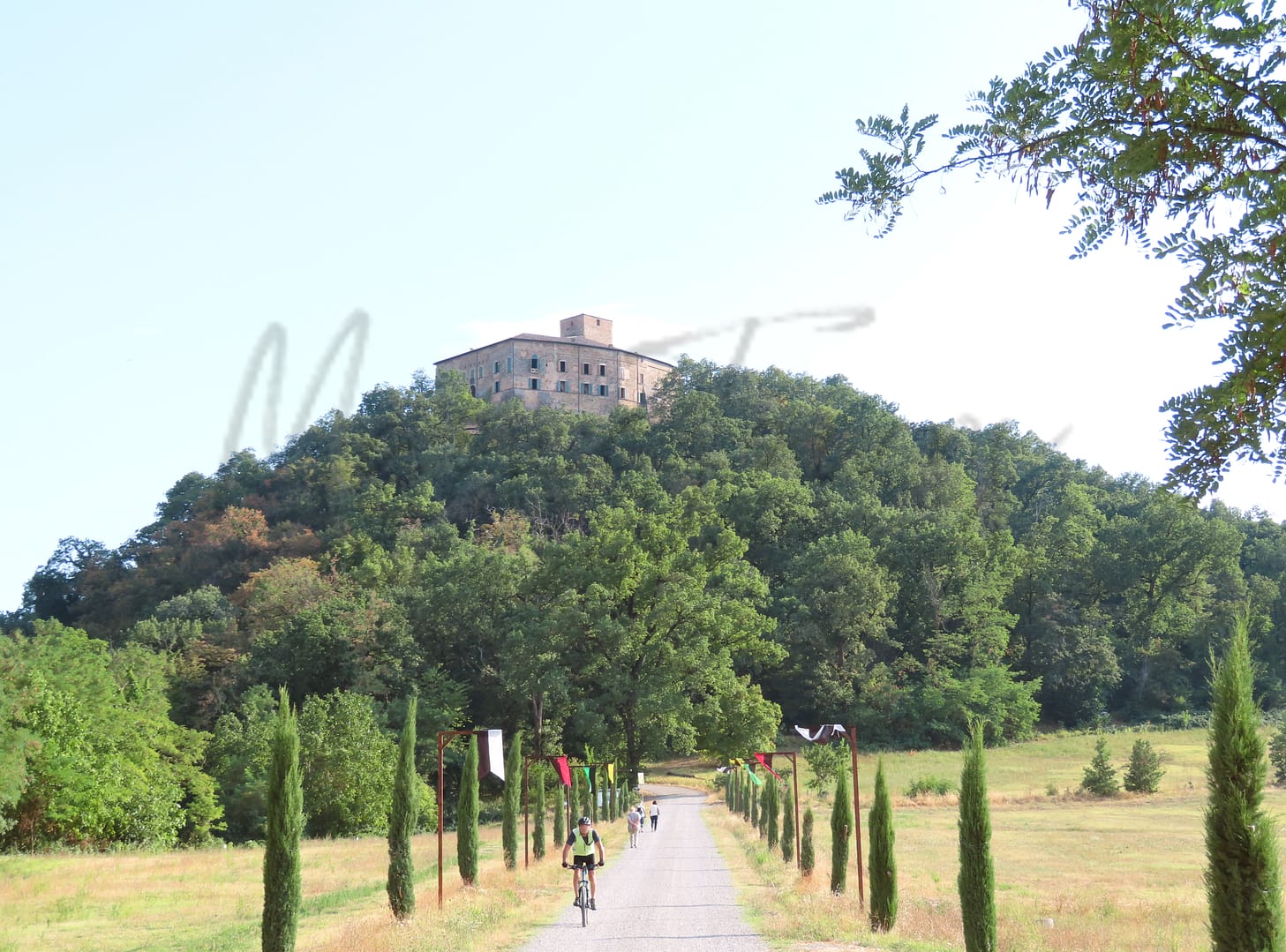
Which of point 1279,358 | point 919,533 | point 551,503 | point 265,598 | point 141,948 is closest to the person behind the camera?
point 1279,358

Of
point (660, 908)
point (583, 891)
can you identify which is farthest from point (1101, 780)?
point (583, 891)

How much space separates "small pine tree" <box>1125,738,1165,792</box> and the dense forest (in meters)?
8.30

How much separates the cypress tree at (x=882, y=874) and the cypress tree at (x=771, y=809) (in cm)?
1333

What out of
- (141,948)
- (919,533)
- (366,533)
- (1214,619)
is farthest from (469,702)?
(1214,619)

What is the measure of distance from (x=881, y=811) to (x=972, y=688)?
5704 cm

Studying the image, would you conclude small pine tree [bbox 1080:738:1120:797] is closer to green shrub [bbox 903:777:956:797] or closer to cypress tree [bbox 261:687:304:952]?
green shrub [bbox 903:777:956:797]

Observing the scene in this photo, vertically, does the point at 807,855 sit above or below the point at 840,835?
below

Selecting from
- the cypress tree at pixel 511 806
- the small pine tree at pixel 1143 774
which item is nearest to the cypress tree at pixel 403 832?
the cypress tree at pixel 511 806

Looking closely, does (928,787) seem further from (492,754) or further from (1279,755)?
(492,754)

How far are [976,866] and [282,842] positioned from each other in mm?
8560

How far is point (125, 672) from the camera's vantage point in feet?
159

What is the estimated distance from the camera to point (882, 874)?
1551 centimetres

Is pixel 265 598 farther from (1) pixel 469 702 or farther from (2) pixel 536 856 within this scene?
(2) pixel 536 856

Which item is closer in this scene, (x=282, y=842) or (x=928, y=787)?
(x=282, y=842)
